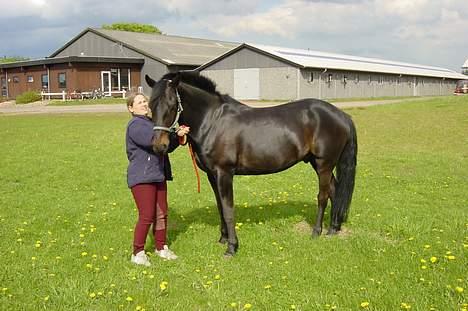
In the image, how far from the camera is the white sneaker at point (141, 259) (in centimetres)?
582

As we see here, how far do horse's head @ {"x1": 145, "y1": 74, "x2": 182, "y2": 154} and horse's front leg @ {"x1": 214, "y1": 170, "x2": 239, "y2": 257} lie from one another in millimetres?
1042

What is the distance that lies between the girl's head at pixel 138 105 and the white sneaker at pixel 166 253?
5.95 feet

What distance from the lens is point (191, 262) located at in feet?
19.6

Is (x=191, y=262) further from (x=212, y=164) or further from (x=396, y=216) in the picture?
(x=396, y=216)

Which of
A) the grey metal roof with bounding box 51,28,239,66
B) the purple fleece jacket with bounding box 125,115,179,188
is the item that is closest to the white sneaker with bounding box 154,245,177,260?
the purple fleece jacket with bounding box 125,115,179,188

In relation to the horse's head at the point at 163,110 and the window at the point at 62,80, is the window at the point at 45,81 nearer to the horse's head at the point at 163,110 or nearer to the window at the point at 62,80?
the window at the point at 62,80

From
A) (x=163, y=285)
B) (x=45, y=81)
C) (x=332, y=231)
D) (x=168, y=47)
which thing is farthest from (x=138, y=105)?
(x=168, y=47)

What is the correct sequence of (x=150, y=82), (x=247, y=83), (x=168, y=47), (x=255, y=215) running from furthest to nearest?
(x=168, y=47) → (x=247, y=83) → (x=255, y=215) → (x=150, y=82)

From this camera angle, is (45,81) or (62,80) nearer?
(62,80)

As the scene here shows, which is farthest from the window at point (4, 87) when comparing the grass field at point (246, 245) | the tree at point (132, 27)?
the grass field at point (246, 245)

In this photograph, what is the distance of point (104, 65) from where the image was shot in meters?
49.2

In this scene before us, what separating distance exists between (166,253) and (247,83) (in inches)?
1625

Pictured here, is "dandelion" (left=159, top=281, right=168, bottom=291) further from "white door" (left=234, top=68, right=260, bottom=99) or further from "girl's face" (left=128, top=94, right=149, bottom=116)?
"white door" (left=234, top=68, right=260, bottom=99)

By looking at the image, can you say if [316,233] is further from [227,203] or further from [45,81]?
[45,81]
